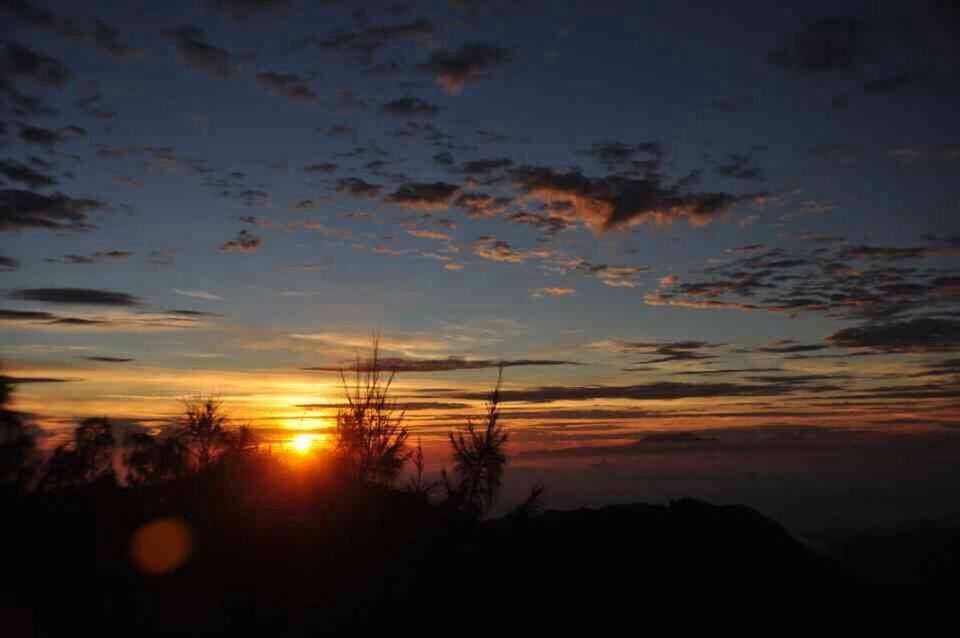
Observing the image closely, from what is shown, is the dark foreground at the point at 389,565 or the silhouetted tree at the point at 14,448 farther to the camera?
the silhouetted tree at the point at 14,448

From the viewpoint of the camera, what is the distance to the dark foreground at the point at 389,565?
38.1 ft

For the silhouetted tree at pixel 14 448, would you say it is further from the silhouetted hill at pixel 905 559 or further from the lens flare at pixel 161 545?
the silhouetted hill at pixel 905 559

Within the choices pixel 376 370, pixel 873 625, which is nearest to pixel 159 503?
pixel 376 370

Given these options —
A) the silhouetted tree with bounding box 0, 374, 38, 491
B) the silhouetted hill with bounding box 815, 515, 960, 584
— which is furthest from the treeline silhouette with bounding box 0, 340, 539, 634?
the silhouetted hill with bounding box 815, 515, 960, 584

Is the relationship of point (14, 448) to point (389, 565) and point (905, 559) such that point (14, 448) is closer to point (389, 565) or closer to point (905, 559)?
point (389, 565)

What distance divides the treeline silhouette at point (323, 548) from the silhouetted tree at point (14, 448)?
4cm

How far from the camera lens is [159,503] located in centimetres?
2027

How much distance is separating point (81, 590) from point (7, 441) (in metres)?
6.39

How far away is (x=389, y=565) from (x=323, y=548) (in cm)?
266

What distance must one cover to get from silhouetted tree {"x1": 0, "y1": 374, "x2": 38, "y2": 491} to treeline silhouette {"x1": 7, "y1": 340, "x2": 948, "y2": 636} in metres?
0.04

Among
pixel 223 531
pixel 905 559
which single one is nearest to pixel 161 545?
pixel 223 531

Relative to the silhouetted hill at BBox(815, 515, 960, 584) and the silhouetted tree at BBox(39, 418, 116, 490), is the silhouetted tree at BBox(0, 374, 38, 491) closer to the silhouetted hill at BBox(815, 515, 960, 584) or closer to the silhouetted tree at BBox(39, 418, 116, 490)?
the silhouetted tree at BBox(39, 418, 116, 490)

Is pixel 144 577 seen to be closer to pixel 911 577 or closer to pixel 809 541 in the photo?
pixel 809 541

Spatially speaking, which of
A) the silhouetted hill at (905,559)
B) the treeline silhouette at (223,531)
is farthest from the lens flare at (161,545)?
the silhouetted hill at (905,559)
